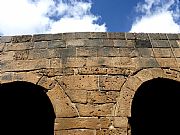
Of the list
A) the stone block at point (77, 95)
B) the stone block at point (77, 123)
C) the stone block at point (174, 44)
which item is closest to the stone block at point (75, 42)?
the stone block at point (77, 95)

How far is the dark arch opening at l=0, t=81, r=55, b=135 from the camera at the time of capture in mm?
6071

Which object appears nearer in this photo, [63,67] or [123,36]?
[63,67]

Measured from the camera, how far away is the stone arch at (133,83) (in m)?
5.57

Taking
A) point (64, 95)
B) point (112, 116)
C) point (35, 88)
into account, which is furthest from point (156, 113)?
point (35, 88)

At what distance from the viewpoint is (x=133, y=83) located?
19.1ft

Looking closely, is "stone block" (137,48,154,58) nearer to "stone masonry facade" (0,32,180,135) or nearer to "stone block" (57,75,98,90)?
"stone masonry facade" (0,32,180,135)

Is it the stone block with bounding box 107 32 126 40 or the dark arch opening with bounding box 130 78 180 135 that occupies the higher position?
the stone block with bounding box 107 32 126 40

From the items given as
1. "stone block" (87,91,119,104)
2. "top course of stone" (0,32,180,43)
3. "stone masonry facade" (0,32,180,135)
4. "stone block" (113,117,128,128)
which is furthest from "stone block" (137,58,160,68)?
"stone block" (113,117,128,128)

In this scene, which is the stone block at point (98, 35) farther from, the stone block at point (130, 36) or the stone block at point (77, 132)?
the stone block at point (77, 132)

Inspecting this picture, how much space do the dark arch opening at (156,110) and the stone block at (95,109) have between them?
69 centimetres

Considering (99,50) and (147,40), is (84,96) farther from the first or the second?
(147,40)

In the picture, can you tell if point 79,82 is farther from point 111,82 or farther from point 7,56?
point 7,56

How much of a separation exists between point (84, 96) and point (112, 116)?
0.58 m

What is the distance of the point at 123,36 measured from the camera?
21.2 feet
